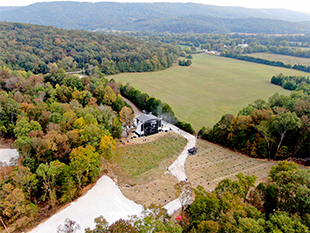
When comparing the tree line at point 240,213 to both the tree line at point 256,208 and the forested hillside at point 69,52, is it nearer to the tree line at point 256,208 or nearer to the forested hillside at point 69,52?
the tree line at point 256,208

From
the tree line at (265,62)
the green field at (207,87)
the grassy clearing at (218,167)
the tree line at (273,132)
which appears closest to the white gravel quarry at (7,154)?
the grassy clearing at (218,167)

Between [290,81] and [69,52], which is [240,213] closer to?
[290,81]

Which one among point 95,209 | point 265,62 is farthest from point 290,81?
point 95,209

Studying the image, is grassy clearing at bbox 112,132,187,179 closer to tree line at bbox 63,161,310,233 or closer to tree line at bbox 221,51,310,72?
tree line at bbox 63,161,310,233

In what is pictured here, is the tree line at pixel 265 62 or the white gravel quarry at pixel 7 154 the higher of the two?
the tree line at pixel 265 62

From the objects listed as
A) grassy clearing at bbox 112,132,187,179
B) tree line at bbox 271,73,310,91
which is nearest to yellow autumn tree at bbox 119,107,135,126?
grassy clearing at bbox 112,132,187,179

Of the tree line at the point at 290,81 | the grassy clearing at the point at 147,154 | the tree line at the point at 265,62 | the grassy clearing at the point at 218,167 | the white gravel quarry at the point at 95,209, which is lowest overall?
the grassy clearing at the point at 147,154

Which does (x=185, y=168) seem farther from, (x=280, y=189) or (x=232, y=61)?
(x=232, y=61)
